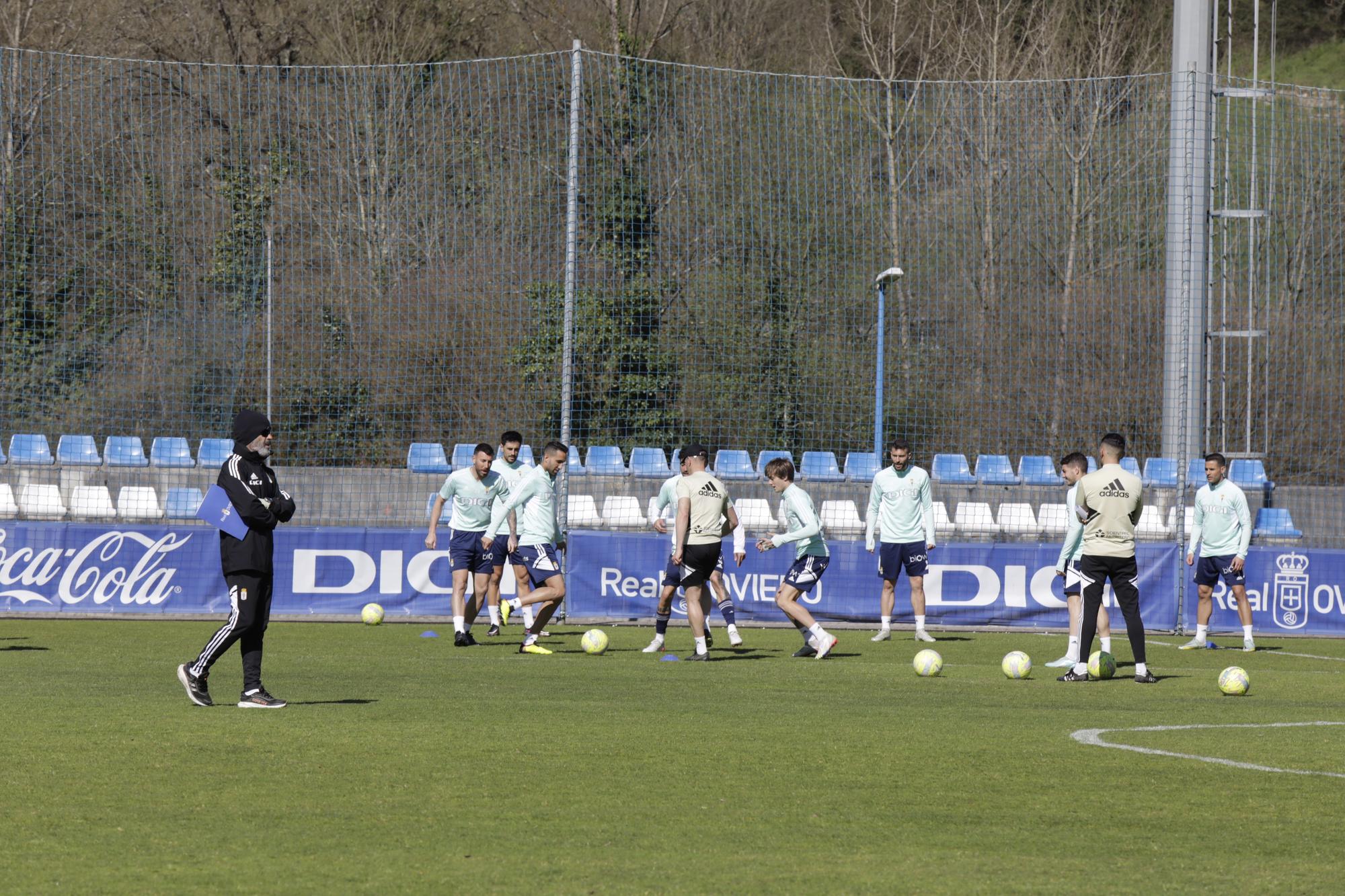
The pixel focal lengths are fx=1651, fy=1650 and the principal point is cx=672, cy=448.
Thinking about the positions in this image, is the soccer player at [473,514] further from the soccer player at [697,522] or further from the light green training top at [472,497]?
the soccer player at [697,522]

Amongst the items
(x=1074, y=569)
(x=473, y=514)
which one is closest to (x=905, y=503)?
(x=1074, y=569)

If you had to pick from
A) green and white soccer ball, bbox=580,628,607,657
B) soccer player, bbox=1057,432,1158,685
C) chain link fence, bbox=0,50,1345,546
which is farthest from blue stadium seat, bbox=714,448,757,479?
soccer player, bbox=1057,432,1158,685

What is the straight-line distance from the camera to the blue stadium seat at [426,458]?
2452 cm

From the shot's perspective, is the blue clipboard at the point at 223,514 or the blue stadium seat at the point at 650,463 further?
the blue stadium seat at the point at 650,463

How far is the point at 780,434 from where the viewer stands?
24.5 metres

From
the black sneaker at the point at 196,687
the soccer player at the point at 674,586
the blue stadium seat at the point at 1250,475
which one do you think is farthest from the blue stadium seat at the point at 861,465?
the black sneaker at the point at 196,687

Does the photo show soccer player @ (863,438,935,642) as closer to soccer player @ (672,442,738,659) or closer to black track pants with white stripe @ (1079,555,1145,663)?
soccer player @ (672,442,738,659)

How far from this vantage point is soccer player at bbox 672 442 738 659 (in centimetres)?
1463

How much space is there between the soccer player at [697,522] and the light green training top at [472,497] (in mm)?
3131

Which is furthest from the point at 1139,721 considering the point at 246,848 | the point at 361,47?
the point at 361,47

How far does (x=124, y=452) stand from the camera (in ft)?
78.2

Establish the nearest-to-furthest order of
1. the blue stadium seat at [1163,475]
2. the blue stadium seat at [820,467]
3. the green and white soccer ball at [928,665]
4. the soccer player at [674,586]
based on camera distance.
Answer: the green and white soccer ball at [928,665] < the soccer player at [674,586] < the blue stadium seat at [1163,475] < the blue stadium seat at [820,467]

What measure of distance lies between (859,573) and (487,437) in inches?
260

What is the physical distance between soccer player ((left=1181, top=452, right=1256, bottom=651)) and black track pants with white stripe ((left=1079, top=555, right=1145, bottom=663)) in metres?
4.42
